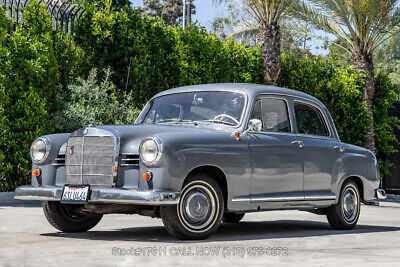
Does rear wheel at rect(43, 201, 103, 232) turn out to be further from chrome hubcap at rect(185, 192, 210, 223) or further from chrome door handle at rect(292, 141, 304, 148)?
chrome door handle at rect(292, 141, 304, 148)

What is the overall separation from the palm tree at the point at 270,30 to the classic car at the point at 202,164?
10156 millimetres

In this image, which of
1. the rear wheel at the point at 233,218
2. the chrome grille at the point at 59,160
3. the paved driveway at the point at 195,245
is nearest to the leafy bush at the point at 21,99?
the paved driveway at the point at 195,245

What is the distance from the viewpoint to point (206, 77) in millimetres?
18875

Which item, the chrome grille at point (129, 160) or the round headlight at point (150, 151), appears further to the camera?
the chrome grille at point (129, 160)

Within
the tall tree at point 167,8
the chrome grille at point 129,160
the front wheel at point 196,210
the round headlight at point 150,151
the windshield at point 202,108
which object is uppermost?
the tall tree at point 167,8

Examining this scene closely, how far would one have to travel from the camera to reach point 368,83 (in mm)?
23188

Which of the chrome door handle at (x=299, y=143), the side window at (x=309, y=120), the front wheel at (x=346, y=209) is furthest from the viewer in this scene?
the front wheel at (x=346, y=209)

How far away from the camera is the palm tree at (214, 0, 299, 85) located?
20.5m

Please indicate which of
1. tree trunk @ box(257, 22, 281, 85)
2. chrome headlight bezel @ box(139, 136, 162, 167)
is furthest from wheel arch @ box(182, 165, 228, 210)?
tree trunk @ box(257, 22, 281, 85)

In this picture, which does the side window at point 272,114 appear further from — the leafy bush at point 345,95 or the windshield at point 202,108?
the leafy bush at point 345,95

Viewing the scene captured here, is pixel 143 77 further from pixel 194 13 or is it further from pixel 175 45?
pixel 194 13

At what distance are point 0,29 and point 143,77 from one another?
384 cm

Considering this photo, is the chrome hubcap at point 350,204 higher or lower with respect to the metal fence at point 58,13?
lower

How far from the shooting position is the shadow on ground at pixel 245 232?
834 cm
